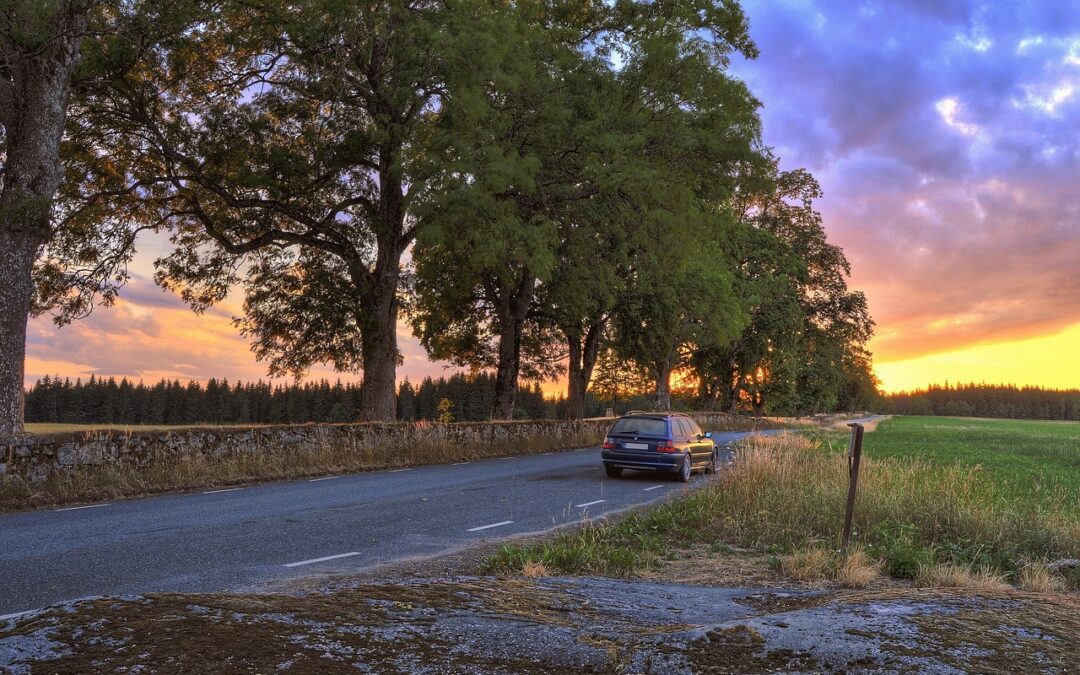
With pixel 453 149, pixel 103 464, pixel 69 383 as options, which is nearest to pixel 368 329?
pixel 453 149

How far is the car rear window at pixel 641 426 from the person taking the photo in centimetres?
1855

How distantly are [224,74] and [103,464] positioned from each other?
12926 millimetres

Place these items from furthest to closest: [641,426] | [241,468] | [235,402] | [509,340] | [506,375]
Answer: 1. [235,402]
2. [506,375]
3. [509,340]
4. [641,426]
5. [241,468]

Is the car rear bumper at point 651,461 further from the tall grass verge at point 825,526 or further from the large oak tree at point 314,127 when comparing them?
the large oak tree at point 314,127

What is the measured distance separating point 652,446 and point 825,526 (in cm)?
829

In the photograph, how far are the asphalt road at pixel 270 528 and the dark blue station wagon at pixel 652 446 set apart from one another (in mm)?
625

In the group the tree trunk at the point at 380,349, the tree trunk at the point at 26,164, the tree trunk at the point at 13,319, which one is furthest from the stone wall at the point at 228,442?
the tree trunk at the point at 26,164

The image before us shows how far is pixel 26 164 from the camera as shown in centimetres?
1731

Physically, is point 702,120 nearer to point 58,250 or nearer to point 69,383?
point 58,250

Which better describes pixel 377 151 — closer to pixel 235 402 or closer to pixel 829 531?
pixel 829 531

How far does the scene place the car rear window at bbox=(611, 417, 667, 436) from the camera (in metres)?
18.5

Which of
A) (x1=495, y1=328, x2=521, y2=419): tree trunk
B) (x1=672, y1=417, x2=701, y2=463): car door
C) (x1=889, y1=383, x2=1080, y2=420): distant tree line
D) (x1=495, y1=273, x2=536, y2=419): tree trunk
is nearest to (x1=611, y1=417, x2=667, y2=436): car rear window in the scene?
(x1=672, y1=417, x2=701, y2=463): car door

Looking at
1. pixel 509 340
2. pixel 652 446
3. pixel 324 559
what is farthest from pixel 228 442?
pixel 509 340

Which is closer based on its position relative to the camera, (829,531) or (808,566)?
(808,566)
